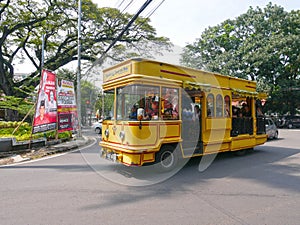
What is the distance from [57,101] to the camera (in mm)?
11398

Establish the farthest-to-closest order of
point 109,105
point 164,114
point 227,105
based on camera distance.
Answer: point 227,105 < point 109,105 < point 164,114

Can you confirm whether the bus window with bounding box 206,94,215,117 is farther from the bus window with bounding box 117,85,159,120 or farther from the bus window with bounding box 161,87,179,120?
the bus window with bounding box 117,85,159,120

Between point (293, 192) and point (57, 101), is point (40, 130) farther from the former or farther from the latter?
point (293, 192)

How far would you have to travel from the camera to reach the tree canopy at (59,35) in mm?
18828

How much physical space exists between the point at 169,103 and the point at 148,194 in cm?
259

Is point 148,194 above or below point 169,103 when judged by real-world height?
below

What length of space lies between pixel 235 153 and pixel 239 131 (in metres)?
1.00

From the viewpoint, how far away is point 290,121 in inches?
1021

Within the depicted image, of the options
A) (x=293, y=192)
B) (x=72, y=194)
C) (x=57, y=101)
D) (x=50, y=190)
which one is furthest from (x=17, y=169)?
(x=293, y=192)

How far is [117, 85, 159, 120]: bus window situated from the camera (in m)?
5.91

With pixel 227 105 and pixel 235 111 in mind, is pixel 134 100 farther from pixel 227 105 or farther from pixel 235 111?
pixel 235 111

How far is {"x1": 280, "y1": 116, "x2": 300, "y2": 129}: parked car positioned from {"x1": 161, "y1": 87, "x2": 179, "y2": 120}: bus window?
24.5 meters

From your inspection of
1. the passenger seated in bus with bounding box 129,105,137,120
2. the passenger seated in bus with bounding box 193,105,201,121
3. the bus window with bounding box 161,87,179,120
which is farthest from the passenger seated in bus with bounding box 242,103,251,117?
the passenger seated in bus with bounding box 129,105,137,120

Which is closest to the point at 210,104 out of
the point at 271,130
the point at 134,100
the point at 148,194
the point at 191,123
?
the point at 191,123
